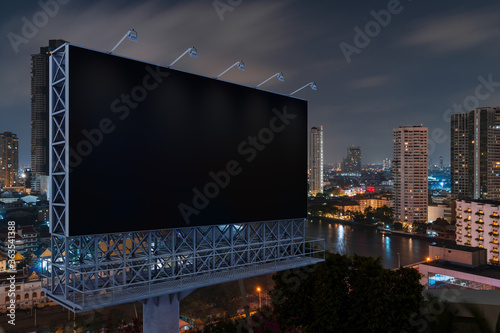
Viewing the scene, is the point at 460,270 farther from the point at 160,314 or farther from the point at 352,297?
the point at 160,314

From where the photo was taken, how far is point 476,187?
72.2 m

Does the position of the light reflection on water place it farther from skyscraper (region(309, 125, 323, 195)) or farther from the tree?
skyscraper (region(309, 125, 323, 195))

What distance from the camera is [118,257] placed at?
25.8ft

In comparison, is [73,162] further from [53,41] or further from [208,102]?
[53,41]

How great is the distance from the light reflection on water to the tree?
32332 mm

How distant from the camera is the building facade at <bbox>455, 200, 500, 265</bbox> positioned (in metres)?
40.8

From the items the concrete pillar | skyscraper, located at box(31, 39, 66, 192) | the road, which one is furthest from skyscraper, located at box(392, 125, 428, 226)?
the concrete pillar

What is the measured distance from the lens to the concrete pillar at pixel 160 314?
7957 millimetres

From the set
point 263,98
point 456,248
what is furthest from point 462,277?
point 263,98

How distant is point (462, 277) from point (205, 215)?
23.5 m

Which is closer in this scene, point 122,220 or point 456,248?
point 122,220

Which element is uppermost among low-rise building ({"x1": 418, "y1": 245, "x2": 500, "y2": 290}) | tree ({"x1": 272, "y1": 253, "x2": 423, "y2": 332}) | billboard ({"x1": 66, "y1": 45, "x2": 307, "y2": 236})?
billboard ({"x1": 66, "y1": 45, "x2": 307, "y2": 236})

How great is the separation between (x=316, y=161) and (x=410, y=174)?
61723 millimetres

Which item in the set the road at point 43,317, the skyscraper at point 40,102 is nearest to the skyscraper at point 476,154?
the road at point 43,317
